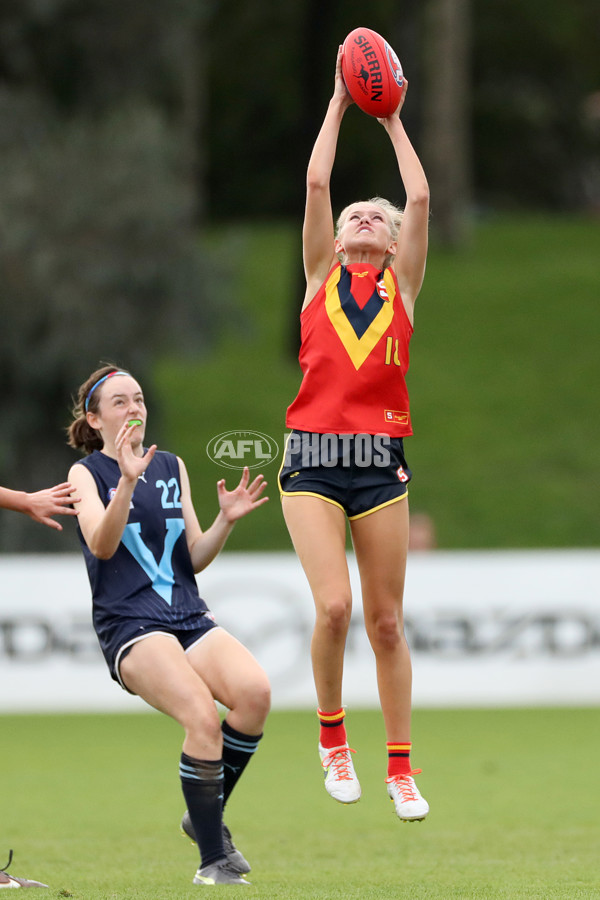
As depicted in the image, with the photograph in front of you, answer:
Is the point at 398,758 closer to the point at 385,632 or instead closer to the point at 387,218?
the point at 385,632

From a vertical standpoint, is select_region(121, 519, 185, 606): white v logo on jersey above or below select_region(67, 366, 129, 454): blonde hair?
below

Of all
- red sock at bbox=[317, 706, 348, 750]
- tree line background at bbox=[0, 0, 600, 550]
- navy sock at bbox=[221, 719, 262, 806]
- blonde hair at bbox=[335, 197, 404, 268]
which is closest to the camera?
red sock at bbox=[317, 706, 348, 750]

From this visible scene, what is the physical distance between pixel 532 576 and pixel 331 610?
811 cm

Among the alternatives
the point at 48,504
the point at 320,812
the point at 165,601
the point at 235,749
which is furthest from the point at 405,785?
the point at 320,812

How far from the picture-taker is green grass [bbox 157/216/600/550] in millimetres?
21031

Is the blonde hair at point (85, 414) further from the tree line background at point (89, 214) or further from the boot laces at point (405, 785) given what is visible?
the tree line background at point (89, 214)

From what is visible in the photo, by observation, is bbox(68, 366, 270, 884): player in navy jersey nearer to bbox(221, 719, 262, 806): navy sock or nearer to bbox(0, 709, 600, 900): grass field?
bbox(221, 719, 262, 806): navy sock

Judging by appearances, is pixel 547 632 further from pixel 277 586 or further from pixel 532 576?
pixel 277 586

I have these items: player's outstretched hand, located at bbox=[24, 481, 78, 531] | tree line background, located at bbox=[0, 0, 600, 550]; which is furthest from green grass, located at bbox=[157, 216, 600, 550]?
player's outstretched hand, located at bbox=[24, 481, 78, 531]

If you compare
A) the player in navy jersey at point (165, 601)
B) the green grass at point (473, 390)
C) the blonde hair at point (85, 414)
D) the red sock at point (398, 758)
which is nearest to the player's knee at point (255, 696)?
the player in navy jersey at point (165, 601)

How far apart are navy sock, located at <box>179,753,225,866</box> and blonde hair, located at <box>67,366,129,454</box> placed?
4.91 ft

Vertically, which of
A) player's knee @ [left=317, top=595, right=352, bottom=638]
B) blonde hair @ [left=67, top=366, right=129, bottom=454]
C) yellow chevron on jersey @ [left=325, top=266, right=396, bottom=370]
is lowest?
player's knee @ [left=317, top=595, right=352, bottom=638]

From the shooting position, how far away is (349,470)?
5797 millimetres

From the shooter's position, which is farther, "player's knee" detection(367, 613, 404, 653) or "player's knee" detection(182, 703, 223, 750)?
"player's knee" detection(367, 613, 404, 653)
